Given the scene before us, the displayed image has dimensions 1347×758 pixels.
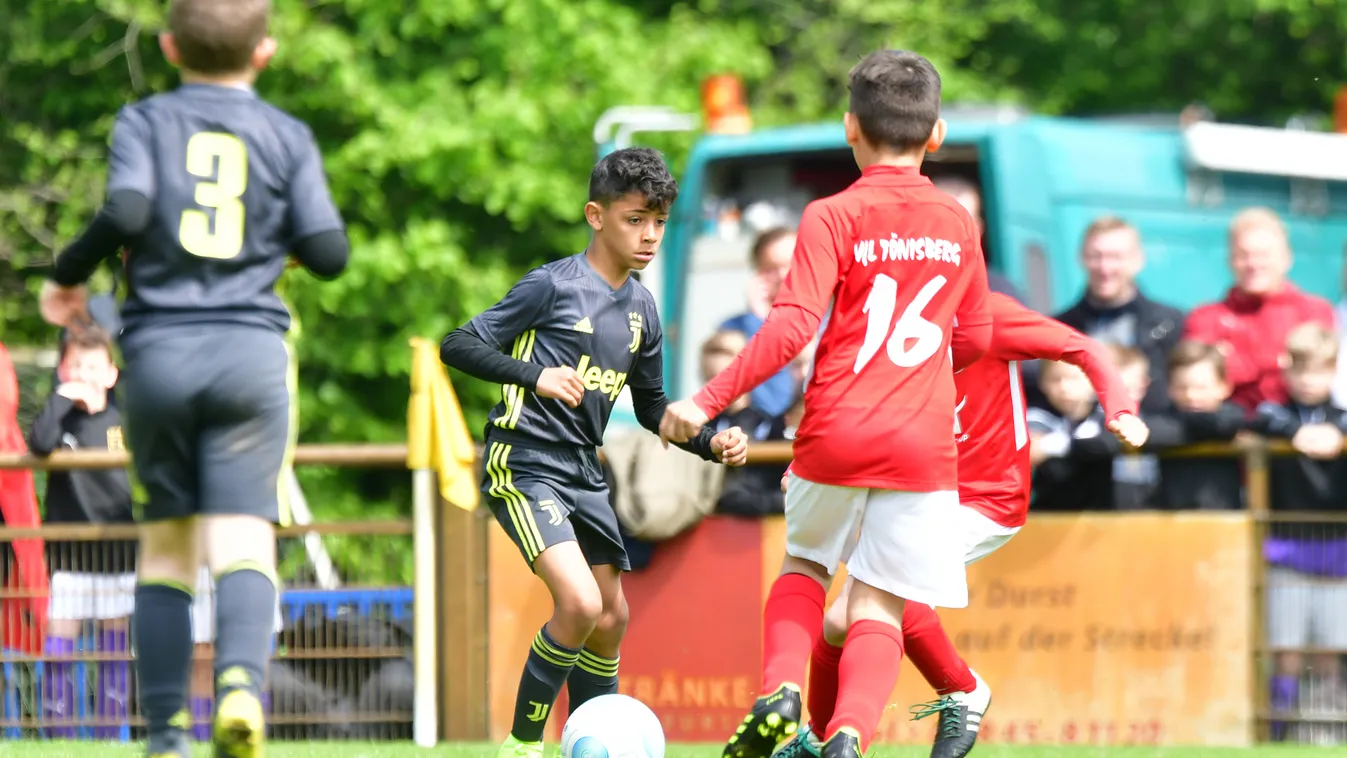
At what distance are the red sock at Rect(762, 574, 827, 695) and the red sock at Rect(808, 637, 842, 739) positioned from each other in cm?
27

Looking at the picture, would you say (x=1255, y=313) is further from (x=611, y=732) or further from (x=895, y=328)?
(x=611, y=732)

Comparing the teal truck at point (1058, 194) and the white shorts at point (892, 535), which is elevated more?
the teal truck at point (1058, 194)

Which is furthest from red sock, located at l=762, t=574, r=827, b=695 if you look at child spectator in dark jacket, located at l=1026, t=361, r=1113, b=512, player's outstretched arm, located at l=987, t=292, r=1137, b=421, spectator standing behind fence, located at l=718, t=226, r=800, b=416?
spectator standing behind fence, located at l=718, t=226, r=800, b=416

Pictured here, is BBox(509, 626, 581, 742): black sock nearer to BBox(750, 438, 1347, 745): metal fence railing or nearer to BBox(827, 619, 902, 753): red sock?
BBox(827, 619, 902, 753): red sock

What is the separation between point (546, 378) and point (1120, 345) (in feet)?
13.5

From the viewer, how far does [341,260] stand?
473 cm

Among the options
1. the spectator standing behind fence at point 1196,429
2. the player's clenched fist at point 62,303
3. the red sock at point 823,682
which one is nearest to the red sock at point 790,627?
the red sock at point 823,682

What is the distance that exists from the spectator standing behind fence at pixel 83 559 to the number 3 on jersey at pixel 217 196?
377 cm

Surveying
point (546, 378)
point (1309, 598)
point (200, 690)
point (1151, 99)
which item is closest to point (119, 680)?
point (200, 690)

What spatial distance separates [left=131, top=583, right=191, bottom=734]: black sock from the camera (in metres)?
4.67

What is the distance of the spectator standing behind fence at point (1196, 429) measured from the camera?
328 inches

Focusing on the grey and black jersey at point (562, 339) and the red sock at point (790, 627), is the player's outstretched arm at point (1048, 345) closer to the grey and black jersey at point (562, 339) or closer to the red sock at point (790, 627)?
the red sock at point (790, 627)

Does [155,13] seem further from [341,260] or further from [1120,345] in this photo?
[341,260]

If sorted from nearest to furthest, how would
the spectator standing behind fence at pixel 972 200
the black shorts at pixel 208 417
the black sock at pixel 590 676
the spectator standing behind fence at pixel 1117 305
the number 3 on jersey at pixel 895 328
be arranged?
the black shorts at pixel 208 417
the number 3 on jersey at pixel 895 328
the black sock at pixel 590 676
the spectator standing behind fence at pixel 972 200
the spectator standing behind fence at pixel 1117 305
